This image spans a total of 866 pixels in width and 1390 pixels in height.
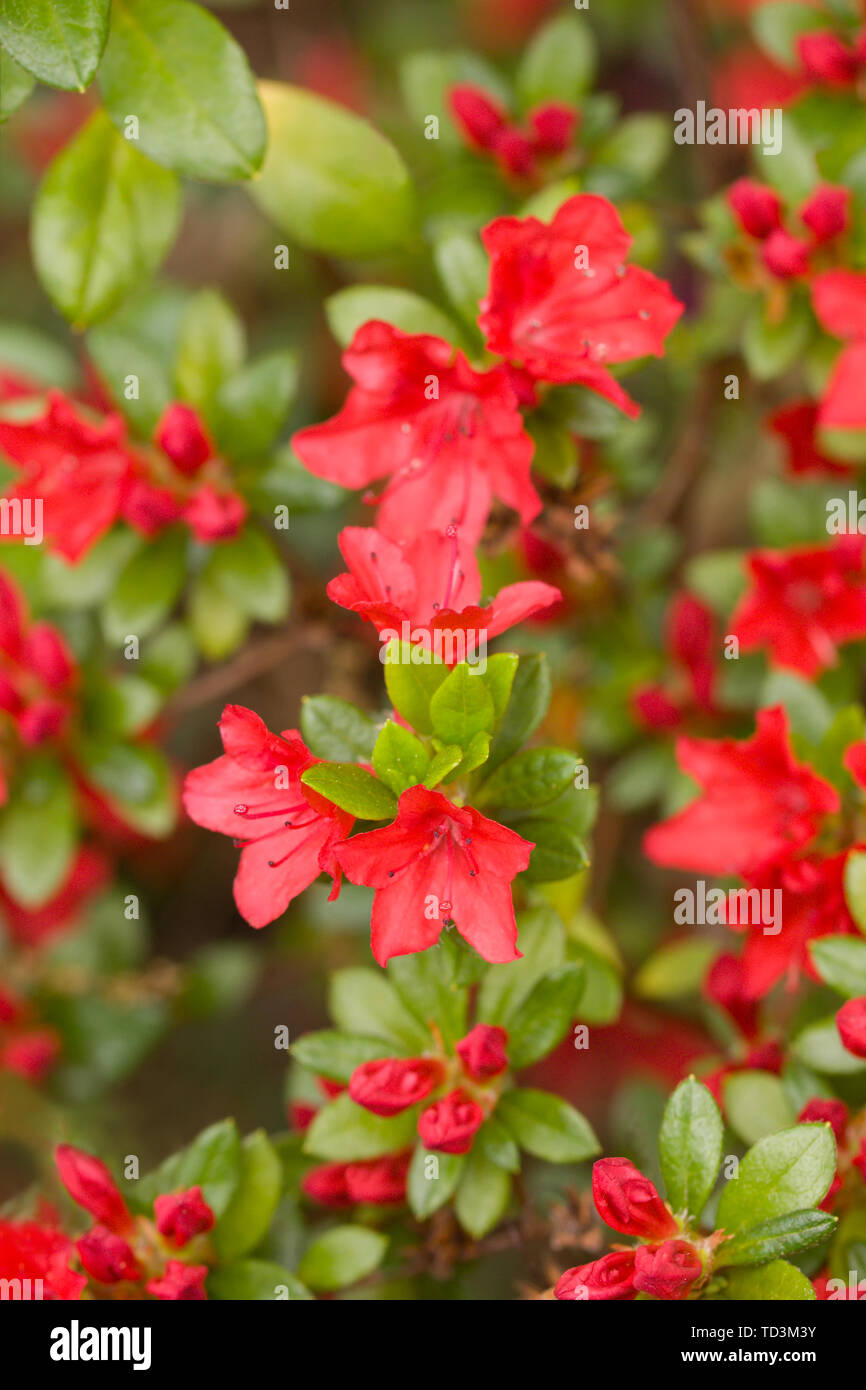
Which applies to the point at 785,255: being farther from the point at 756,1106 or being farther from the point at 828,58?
the point at 756,1106

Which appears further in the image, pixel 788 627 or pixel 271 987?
pixel 271 987

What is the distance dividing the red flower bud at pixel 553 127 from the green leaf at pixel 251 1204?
4.20ft

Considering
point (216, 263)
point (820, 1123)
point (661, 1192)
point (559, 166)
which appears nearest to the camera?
point (820, 1123)

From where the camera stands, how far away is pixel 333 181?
1.58 m

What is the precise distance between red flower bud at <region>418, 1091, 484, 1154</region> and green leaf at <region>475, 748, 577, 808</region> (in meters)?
0.29

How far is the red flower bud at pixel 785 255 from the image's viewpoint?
1.51 metres

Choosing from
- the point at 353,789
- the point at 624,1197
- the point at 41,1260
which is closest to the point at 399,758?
the point at 353,789

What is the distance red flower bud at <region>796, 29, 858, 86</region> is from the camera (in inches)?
64.4

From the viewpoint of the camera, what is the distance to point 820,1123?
3.84ft

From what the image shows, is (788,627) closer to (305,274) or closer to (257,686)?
(257,686)

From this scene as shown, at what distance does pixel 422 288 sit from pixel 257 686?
790mm

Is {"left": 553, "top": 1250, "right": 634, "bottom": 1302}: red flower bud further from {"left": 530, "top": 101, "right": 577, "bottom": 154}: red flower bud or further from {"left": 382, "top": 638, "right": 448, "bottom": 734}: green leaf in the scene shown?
{"left": 530, "top": 101, "right": 577, "bottom": 154}: red flower bud

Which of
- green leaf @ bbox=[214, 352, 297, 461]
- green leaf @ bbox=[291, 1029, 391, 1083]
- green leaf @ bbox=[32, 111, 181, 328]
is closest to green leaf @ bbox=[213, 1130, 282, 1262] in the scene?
green leaf @ bbox=[291, 1029, 391, 1083]
